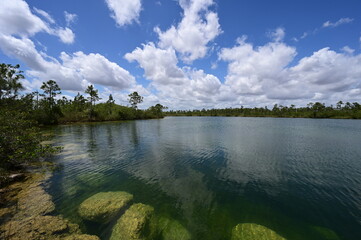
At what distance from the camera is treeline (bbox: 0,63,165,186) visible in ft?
39.3

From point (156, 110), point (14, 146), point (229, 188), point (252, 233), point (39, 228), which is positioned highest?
point (156, 110)

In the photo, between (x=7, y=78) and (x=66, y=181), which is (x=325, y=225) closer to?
(x=66, y=181)

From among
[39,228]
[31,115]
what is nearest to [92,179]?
[39,228]

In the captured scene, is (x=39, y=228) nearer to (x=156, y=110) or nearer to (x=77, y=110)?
(x=77, y=110)

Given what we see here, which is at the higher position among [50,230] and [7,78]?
[7,78]

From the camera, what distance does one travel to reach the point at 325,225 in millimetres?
7840

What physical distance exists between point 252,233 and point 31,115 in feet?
177

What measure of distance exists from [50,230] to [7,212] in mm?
3639

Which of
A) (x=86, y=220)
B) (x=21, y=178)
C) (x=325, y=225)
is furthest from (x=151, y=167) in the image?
(x=325, y=225)

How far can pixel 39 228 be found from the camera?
269 inches

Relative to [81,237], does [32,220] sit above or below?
above

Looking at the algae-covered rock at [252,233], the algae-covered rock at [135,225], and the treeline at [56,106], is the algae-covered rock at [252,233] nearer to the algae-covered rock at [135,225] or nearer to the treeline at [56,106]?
the algae-covered rock at [135,225]

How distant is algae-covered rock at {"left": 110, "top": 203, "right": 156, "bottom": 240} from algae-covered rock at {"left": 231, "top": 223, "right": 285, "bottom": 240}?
4133 millimetres

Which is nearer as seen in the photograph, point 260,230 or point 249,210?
point 260,230
